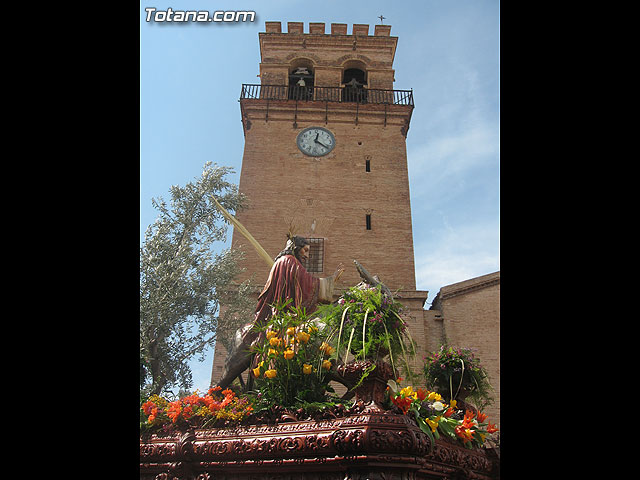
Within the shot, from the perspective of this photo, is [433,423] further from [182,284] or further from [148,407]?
[182,284]

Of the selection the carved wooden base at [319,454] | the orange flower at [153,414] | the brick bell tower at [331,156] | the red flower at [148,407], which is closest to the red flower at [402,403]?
the carved wooden base at [319,454]

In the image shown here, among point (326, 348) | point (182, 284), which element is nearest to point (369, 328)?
point (326, 348)

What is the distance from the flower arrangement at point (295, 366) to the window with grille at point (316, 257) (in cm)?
1334

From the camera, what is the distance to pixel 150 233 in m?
11.9

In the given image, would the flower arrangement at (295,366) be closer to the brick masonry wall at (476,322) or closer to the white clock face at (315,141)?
the brick masonry wall at (476,322)

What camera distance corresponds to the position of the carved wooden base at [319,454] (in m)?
3.08

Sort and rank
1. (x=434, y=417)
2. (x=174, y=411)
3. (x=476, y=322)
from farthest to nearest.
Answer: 1. (x=476, y=322)
2. (x=174, y=411)
3. (x=434, y=417)

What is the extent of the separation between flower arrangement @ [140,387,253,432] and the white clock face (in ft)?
54.1

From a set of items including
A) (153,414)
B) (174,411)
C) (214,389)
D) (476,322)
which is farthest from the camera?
(476,322)

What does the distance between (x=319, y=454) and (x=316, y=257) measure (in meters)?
14.9

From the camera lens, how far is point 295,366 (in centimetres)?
417

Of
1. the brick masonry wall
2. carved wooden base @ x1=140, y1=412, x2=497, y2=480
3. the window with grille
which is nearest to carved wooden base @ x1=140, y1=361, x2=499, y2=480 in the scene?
carved wooden base @ x1=140, y1=412, x2=497, y2=480
